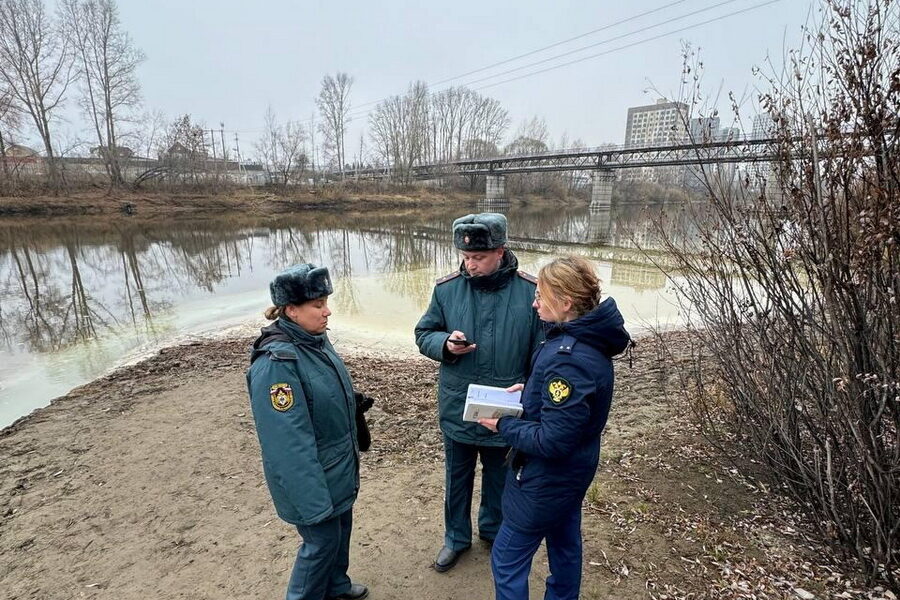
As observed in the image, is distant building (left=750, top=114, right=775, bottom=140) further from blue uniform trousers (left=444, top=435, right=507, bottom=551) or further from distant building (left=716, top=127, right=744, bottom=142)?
blue uniform trousers (left=444, top=435, right=507, bottom=551)

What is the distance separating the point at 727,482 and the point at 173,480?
14.9ft

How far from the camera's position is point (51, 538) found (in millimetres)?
3260

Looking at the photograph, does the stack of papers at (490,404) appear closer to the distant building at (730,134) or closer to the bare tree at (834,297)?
the bare tree at (834,297)

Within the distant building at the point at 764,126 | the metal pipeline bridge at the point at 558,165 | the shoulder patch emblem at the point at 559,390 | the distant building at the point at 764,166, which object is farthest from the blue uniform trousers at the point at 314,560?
the metal pipeline bridge at the point at 558,165

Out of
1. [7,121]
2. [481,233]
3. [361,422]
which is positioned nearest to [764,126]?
[481,233]

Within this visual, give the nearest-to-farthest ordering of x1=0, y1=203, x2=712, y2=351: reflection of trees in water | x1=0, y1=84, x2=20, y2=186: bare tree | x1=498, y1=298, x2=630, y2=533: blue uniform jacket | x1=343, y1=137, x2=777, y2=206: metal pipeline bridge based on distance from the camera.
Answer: x1=498, y1=298, x2=630, y2=533: blue uniform jacket, x1=0, y1=203, x2=712, y2=351: reflection of trees in water, x1=0, y1=84, x2=20, y2=186: bare tree, x1=343, y1=137, x2=777, y2=206: metal pipeline bridge

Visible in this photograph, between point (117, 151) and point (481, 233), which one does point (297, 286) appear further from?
→ point (117, 151)

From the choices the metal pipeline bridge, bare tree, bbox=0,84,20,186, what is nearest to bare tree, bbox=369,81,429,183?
the metal pipeline bridge

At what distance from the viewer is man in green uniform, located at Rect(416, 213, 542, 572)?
2539 millimetres

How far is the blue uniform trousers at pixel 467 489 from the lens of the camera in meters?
2.73

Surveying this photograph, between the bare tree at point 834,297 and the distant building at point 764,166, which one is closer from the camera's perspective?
the bare tree at point 834,297

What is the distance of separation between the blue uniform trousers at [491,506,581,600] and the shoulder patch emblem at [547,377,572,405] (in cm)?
62

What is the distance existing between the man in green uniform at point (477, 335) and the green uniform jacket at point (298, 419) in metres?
0.70

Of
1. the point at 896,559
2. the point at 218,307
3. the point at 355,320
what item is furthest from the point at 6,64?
the point at 896,559
